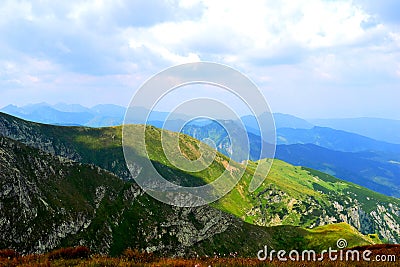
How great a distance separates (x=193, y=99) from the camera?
1769 cm

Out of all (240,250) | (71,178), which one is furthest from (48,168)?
(240,250)

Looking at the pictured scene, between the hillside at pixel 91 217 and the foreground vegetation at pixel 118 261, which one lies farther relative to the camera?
the hillside at pixel 91 217

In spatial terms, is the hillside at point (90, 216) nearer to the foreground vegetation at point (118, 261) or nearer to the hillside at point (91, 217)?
the hillside at point (91, 217)

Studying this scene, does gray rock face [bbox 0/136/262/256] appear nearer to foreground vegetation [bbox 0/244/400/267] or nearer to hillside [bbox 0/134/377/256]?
hillside [bbox 0/134/377/256]

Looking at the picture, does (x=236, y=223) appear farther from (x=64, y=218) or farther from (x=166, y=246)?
(x=64, y=218)

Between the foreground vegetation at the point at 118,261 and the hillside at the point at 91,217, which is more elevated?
the foreground vegetation at the point at 118,261

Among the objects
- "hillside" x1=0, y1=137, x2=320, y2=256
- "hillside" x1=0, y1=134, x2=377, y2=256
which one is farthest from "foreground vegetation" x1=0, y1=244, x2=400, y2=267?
"hillside" x1=0, y1=134, x2=377, y2=256

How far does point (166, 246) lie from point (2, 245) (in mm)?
42124

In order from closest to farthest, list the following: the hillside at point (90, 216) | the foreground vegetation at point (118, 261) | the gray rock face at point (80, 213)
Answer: the foreground vegetation at point (118, 261)
the gray rock face at point (80, 213)
the hillside at point (90, 216)
